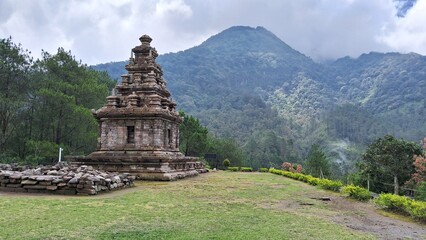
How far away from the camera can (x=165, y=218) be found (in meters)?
8.19

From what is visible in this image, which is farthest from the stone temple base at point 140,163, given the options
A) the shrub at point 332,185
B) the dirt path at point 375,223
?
the dirt path at point 375,223

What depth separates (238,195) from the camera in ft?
41.9

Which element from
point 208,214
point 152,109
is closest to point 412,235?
point 208,214

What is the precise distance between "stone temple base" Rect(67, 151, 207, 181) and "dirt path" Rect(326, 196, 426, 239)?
1023 centimetres

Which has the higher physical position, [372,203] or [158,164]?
[158,164]

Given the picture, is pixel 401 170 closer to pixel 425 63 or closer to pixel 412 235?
pixel 412 235

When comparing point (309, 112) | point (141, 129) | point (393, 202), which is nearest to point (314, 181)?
point (393, 202)

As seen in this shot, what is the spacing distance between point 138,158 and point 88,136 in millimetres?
18124

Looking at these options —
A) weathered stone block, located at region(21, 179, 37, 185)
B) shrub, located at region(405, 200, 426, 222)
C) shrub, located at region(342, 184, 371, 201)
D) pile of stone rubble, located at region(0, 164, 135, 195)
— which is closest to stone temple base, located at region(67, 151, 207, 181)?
pile of stone rubble, located at region(0, 164, 135, 195)

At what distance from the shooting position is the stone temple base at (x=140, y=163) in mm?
19156

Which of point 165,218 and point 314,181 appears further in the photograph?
point 314,181

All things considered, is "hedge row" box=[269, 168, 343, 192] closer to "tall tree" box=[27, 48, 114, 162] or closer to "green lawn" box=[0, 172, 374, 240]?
"green lawn" box=[0, 172, 374, 240]

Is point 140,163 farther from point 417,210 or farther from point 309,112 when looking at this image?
point 309,112

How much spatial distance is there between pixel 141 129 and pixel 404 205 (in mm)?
15368
